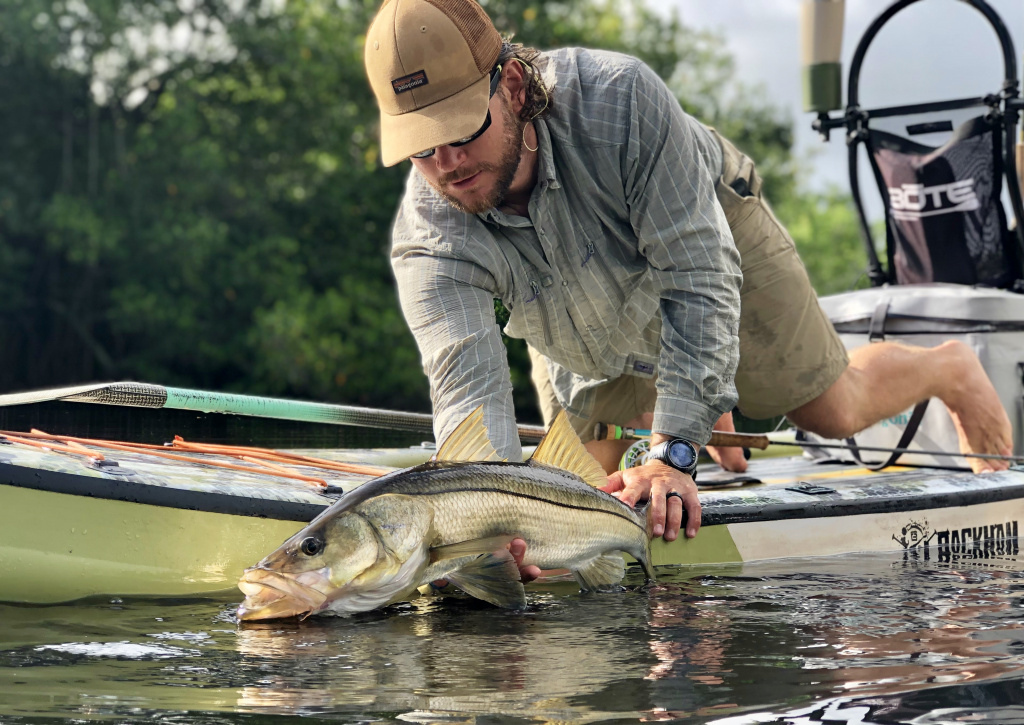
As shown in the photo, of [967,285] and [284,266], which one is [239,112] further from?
[967,285]

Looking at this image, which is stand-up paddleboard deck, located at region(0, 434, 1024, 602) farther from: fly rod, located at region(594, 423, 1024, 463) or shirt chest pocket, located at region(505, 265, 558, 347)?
shirt chest pocket, located at region(505, 265, 558, 347)

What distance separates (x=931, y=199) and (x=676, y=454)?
130 inches

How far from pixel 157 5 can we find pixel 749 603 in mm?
18455

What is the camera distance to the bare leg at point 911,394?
4.77 metres

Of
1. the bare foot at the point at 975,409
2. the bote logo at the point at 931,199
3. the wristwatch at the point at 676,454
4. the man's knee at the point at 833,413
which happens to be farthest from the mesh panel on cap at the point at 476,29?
the bote logo at the point at 931,199

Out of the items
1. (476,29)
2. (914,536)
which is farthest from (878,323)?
(476,29)

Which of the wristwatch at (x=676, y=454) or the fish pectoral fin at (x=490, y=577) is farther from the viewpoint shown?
the wristwatch at (x=676, y=454)

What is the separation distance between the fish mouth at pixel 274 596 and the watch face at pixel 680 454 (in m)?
1.16

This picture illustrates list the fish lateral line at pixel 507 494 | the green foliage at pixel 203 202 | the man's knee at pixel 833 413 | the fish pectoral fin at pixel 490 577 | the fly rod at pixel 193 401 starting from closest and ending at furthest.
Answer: the fish lateral line at pixel 507 494 → the fish pectoral fin at pixel 490 577 → the fly rod at pixel 193 401 → the man's knee at pixel 833 413 → the green foliage at pixel 203 202

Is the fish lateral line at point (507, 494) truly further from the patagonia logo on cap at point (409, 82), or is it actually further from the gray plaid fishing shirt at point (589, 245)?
the patagonia logo on cap at point (409, 82)

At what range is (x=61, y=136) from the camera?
19.5 metres

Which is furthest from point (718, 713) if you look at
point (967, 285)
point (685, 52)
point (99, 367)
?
point (685, 52)

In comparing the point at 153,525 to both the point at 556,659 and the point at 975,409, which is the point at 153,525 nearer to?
the point at 556,659

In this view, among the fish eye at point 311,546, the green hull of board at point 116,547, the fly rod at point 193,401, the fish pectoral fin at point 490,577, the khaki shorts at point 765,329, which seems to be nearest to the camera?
the fish eye at point 311,546
